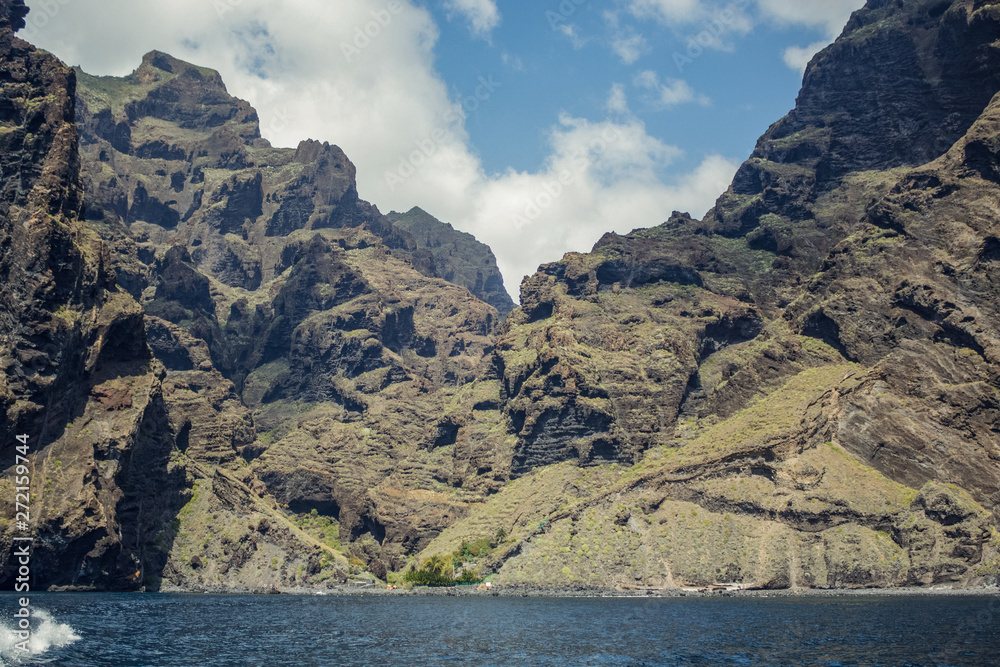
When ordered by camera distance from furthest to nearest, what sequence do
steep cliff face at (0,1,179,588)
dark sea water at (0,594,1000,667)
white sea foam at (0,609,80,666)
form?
steep cliff face at (0,1,179,588)
dark sea water at (0,594,1000,667)
white sea foam at (0,609,80,666)

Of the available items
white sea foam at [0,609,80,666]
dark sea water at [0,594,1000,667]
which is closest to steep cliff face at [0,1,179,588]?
dark sea water at [0,594,1000,667]

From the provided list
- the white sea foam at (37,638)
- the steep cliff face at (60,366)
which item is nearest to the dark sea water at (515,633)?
the white sea foam at (37,638)

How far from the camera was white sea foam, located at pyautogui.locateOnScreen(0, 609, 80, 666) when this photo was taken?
82.4 metres

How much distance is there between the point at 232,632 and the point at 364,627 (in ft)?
66.6

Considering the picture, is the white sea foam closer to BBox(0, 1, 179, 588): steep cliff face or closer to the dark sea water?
the dark sea water

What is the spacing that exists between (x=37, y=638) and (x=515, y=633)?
5833 centimetres

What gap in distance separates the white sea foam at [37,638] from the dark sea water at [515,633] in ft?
0.99

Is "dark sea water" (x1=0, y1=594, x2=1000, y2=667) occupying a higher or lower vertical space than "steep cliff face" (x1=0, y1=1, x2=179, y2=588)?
lower

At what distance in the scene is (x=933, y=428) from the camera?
641 ft

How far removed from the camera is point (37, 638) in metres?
93.1

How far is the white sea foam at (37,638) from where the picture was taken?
82.4 metres

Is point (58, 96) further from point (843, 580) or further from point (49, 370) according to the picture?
point (843, 580)

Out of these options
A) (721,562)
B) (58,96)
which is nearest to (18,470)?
(58,96)

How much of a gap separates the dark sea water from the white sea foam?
0.99ft
